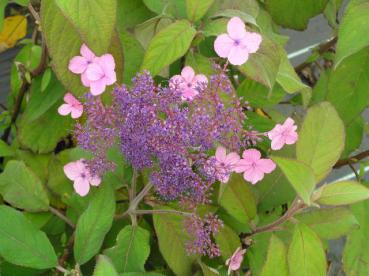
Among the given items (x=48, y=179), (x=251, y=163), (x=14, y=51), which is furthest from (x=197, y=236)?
(x=14, y=51)

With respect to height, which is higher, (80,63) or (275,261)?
(80,63)

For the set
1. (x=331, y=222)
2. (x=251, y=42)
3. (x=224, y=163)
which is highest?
(x=251, y=42)

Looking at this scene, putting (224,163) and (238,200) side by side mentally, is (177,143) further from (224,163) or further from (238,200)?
(238,200)

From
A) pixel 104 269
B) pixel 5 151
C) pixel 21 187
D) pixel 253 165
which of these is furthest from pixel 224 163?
pixel 5 151

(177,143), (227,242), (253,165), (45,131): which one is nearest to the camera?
(177,143)

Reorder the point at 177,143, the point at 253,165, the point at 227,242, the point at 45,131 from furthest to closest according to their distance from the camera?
the point at 45,131 < the point at 227,242 < the point at 253,165 < the point at 177,143

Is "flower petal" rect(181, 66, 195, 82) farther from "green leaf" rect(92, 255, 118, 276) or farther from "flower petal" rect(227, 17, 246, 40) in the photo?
"green leaf" rect(92, 255, 118, 276)

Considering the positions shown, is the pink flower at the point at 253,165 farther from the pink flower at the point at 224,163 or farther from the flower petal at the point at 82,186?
the flower petal at the point at 82,186

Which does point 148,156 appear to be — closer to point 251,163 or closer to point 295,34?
point 251,163
